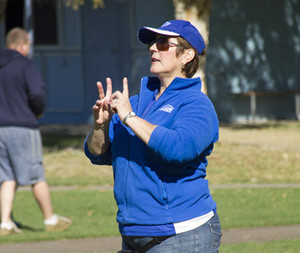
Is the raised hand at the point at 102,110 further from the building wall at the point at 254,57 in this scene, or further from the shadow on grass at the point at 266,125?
the building wall at the point at 254,57

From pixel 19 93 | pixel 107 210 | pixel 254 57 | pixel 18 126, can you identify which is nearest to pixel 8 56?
pixel 19 93

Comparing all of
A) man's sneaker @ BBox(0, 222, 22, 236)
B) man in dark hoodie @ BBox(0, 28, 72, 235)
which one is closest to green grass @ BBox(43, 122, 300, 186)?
man's sneaker @ BBox(0, 222, 22, 236)

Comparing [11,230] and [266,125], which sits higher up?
[11,230]

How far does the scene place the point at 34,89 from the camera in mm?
7000

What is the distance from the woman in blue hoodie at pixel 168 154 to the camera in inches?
126

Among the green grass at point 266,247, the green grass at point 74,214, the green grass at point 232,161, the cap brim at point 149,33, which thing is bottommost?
the green grass at point 232,161

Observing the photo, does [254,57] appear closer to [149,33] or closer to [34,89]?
[34,89]

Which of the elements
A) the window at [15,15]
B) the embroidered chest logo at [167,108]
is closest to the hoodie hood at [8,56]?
the embroidered chest logo at [167,108]

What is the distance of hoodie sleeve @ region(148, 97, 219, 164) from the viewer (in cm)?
314

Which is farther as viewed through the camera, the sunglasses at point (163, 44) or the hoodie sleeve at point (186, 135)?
the sunglasses at point (163, 44)

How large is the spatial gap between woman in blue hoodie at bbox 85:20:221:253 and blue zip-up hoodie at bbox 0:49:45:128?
142 inches

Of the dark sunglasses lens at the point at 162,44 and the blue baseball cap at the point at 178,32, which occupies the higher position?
the blue baseball cap at the point at 178,32

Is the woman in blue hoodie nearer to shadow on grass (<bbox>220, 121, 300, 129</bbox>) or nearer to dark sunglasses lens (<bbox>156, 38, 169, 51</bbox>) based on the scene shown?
dark sunglasses lens (<bbox>156, 38, 169, 51</bbox>)

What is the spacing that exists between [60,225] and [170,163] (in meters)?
4.40
